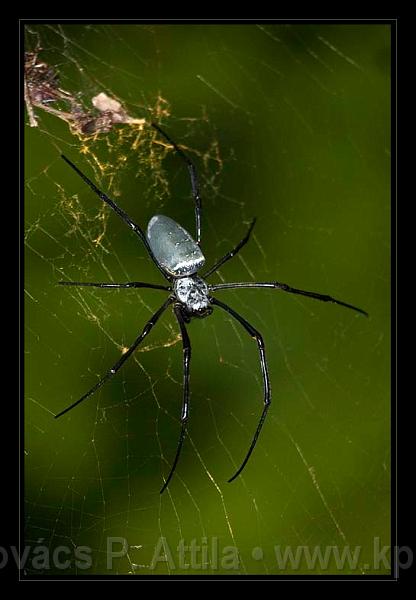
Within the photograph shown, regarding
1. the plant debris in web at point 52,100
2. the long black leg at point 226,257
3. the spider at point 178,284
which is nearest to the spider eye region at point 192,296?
the spider at point 178,284

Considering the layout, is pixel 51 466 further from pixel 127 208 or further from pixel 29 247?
pixel 127 208

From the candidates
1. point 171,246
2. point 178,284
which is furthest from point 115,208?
point 178,284

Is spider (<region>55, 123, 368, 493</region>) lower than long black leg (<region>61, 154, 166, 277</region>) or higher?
lower

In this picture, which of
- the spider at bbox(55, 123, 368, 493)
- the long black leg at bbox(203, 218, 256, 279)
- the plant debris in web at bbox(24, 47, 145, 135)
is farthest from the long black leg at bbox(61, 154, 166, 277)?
the long black leg at bbox(203, 218, 256, 279)

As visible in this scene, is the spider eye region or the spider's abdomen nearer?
the spider's abdomen

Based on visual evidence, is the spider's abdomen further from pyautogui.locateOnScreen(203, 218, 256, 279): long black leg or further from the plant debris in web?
the plant debris in web
